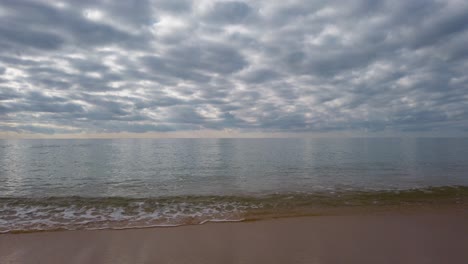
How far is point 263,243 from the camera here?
8305 mm

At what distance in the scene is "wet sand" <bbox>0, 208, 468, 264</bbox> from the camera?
7305 millimetres

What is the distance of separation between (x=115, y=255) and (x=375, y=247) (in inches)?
322

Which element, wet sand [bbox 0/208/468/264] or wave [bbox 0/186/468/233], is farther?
wave [bbox 0/186/468/233]

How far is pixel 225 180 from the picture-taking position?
2219cm

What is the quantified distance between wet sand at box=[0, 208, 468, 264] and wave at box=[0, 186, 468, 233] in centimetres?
127

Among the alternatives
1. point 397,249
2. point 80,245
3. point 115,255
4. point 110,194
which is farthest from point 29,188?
point 397,249

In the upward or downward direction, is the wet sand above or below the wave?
above

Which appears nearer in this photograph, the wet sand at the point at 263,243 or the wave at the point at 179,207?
the wet sand at the point at 263,243

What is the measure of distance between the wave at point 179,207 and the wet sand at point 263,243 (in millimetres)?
1267

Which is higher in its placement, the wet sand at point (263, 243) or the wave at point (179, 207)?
the wet sand at point (263, 243)

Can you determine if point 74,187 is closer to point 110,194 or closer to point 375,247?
point 110,194

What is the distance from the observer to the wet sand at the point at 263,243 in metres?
7.30

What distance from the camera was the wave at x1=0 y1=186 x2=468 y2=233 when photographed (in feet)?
36.1

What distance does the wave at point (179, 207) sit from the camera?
11.0 metres
